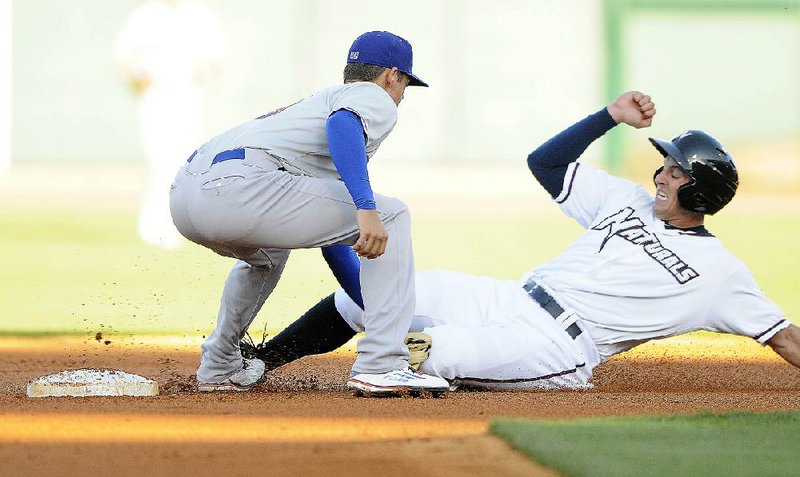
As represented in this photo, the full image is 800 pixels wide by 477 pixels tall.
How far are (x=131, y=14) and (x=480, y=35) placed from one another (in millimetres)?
4060

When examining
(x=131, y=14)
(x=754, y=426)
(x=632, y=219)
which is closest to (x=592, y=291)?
(x=632, y=219)

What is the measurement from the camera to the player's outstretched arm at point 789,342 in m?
4.54

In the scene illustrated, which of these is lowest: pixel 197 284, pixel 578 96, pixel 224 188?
pixel 197 284

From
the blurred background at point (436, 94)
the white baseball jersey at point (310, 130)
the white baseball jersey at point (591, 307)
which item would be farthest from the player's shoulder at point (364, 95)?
the blurred background at point (436, 94)

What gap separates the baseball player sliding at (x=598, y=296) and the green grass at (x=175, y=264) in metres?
3.14

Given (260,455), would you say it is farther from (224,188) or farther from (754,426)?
(754,426)

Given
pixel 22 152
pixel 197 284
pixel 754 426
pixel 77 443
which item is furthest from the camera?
pixel 22 152

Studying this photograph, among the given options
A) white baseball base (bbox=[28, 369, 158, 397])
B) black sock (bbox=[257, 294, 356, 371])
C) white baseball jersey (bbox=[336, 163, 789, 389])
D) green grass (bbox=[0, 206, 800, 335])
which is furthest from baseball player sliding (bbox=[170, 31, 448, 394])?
green grass (bbox=[0, 206, 800, 335])

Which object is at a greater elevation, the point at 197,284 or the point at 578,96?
the point at 578,96

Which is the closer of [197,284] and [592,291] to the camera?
[592,291]

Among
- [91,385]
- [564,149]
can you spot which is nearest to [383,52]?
[564,149]

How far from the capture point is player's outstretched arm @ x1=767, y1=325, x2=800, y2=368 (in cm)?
454

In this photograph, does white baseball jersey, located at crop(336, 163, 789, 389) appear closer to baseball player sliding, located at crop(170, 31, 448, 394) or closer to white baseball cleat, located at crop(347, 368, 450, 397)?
white baseball cleat, located at crop(347, 368, 450, 397)

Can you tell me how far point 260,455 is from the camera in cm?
326
